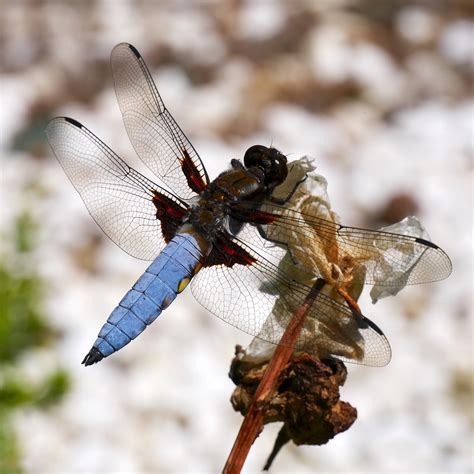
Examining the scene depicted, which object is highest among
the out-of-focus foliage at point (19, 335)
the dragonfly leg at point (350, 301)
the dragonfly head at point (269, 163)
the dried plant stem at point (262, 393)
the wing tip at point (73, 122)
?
the out-of-focus foliage at point (19, 335)

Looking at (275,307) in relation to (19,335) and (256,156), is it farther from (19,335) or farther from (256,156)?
(19,335)

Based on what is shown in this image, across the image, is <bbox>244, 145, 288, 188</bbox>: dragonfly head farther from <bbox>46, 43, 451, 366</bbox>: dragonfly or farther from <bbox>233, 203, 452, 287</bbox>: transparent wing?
<bbox>233, 203, 452, 287</bbox>: transparent wing

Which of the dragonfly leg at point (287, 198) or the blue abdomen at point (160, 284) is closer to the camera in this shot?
the dragonfly leg at point (287, 198)

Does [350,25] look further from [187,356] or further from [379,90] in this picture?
Answer: [187,356]

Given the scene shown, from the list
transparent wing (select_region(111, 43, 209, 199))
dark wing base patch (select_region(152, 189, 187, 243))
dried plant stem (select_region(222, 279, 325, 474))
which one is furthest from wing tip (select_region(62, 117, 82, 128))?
dried plant stem (select_region(222, 279, 325, 474))

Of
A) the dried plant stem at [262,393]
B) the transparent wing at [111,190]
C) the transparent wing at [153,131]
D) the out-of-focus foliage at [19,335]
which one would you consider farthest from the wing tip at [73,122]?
the out-of-focus foliage at [19,335]

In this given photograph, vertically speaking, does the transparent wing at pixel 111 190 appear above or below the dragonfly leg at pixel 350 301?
above

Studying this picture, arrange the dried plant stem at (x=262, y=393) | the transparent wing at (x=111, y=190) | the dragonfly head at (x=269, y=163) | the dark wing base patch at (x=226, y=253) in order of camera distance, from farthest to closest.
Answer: the transparent wing at (x=111, y=190)
the dark wing base patch at (x=226, y=253)
the dragonfly head at (x=269, y=163)
the dried plant stem at (x=262, y=393)

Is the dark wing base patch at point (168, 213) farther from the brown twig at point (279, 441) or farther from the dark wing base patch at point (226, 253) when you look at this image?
the brown twig at point (279, 441)
